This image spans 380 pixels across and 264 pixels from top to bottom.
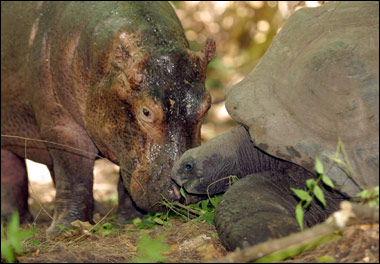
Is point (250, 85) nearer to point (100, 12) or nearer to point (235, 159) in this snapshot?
point (235, 159)

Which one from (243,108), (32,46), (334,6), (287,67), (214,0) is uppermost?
(214,0)

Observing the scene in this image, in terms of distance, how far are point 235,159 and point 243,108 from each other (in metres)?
0.45

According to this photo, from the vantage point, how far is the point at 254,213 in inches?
108

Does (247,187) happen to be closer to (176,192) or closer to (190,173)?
(190,173)

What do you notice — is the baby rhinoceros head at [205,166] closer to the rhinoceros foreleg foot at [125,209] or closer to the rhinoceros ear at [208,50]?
the rhinoceros ear at [208,50]

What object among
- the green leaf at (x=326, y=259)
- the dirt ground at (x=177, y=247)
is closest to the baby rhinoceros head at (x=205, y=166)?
the dirt ground at (x=177, y=247)

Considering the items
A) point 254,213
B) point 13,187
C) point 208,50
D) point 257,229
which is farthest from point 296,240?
point 13,187

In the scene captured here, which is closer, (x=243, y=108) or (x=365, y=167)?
(x=365, y=167)

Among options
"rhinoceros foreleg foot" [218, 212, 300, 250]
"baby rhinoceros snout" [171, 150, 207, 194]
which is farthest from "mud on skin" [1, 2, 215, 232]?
"rhinoceros foreleg foot" [218, 212, 300, 250]

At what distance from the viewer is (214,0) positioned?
8055 millimetres

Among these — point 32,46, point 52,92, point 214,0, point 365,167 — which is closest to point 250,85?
point 365,167

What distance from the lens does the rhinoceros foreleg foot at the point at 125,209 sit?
5203 millimetres

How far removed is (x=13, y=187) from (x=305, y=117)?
3.85 m

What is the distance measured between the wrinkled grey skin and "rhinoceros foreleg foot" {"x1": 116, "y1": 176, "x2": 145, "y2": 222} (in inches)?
71.2
